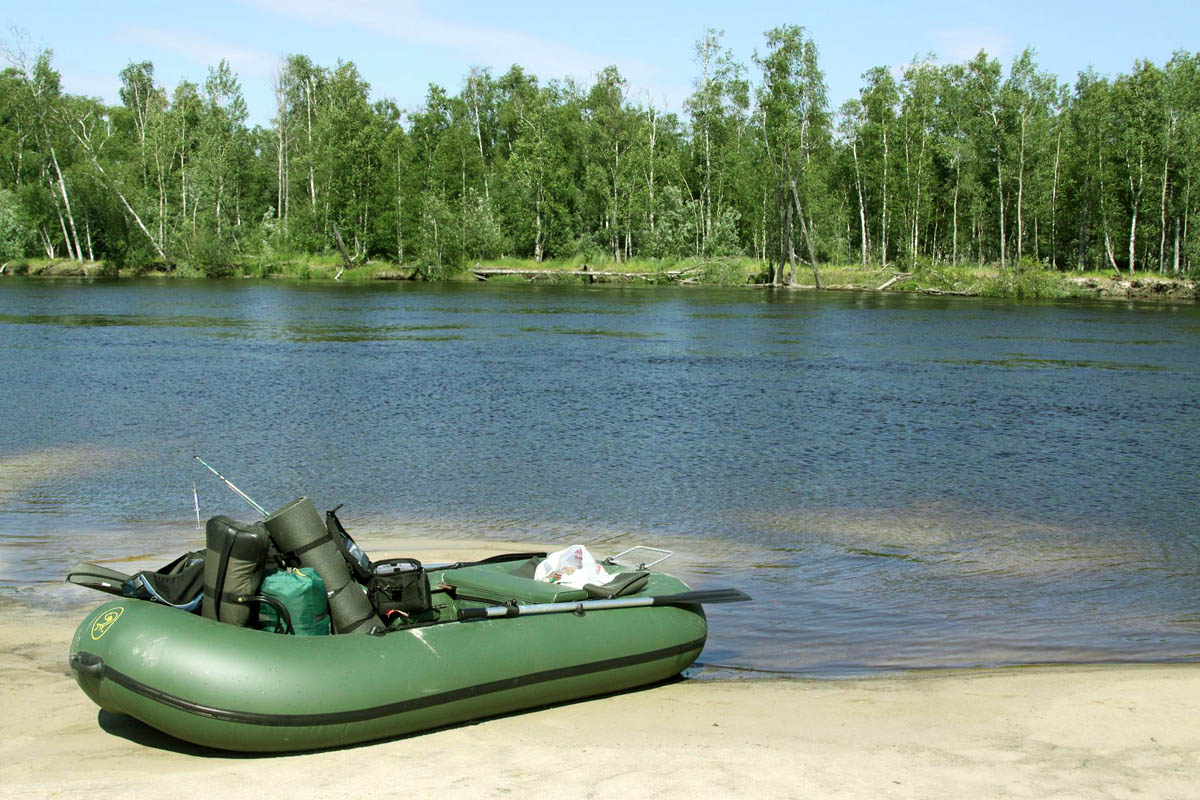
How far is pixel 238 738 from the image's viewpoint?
6223 millimetres

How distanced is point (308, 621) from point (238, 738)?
83cm

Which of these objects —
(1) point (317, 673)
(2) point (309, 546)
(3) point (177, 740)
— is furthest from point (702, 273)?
(1) point (317, 673)

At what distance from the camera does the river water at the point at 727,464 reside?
10.4 metres

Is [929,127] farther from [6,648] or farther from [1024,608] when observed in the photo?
[6,648]

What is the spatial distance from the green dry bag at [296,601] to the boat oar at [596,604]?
894mm

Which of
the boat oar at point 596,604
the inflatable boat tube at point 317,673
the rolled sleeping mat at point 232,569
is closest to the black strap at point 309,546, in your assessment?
the rolled sleeping mat at point 232,569

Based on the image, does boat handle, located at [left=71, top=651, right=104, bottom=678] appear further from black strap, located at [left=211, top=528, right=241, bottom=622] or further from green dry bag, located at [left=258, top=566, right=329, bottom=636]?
green dry bag, located at [left=258, top=566, right=329, bottom=636]

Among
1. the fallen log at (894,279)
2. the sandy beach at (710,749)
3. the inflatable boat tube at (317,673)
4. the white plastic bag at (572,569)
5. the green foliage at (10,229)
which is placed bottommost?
the sandy beach at (710,749)

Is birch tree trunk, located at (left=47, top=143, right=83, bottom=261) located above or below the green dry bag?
above

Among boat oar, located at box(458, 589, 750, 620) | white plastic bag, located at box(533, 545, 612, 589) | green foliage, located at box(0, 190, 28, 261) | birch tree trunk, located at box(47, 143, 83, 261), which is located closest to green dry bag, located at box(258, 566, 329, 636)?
boat oar, located at box(458, 589, 750, 620)

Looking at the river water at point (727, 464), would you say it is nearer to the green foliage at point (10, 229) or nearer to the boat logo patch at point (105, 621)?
the boat logo patch at point (105, 621)

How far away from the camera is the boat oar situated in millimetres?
7137

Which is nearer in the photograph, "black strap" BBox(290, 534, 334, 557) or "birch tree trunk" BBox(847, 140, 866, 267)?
"black strap" BBox(290, 534, 334, 557)

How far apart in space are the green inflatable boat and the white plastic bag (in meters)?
0.14
